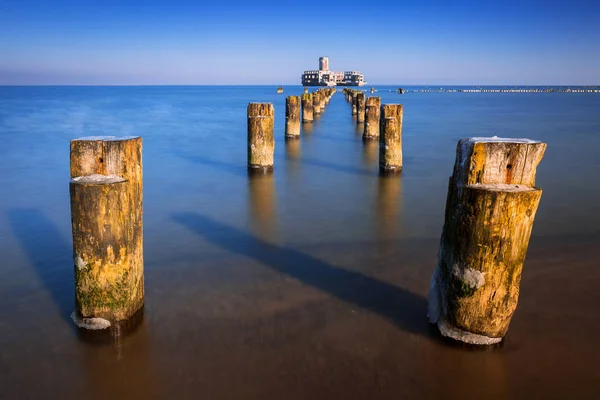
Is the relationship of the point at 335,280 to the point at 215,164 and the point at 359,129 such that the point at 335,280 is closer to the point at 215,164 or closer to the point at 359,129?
the point at 215,164

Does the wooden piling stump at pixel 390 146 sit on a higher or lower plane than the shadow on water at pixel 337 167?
higher

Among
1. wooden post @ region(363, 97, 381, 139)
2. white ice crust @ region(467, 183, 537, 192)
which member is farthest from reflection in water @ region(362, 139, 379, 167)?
white ice crust @ region(467, 183, 537, 192)

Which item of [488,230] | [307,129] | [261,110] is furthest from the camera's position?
[307,129]

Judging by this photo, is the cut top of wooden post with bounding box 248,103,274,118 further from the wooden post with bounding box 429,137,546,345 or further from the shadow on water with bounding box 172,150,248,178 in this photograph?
the wooden post with bounding box 429,137,546,345

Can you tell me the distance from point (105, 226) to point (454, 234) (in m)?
2.56

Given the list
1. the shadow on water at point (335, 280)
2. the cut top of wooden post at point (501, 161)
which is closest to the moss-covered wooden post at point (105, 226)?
the shadow on water at point (335, 280)

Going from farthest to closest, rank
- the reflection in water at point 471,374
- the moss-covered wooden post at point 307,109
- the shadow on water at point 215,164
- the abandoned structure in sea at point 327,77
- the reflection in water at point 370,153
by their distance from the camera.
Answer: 1. the abandoned structure in sea at point 327,77
2. the moss-covered wooden post at point 307,109
3. the reflection in water at point 370,153
4. the shadow on water at point 215,164
5. the reflection in water at point 471,374

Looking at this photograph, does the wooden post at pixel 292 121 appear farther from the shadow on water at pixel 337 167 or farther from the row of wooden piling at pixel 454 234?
the row of wooden piling at pixel 454 234

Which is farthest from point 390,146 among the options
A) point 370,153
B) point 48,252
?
point 48,252

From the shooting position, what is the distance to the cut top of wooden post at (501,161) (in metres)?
3.43

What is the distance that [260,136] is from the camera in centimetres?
1038

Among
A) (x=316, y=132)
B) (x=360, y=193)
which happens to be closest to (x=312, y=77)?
(x=316, y=132)

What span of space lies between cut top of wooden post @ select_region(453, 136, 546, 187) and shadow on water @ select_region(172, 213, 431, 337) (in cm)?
132

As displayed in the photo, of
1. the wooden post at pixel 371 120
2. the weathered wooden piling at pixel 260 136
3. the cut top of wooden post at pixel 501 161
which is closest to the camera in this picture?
the cut top of wooden post at pixel 501 161
